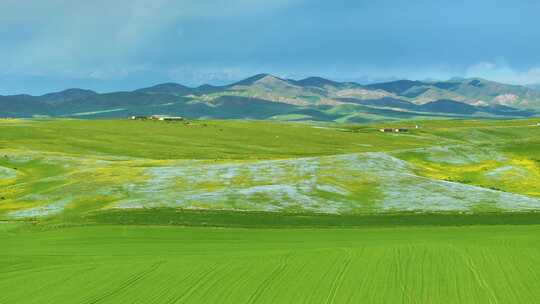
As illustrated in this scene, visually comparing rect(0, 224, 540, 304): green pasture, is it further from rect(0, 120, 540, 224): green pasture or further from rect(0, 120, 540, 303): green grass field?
rect(0, 120, 540, 224): green pasture

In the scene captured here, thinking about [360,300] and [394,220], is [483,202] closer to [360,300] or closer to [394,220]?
[394,220]

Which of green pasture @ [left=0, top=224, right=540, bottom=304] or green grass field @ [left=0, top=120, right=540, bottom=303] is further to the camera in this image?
green grass field @ [left=0, top=120, right=540, bottom=303]

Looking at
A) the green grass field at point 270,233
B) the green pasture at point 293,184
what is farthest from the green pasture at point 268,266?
the green pasture at point 293,184

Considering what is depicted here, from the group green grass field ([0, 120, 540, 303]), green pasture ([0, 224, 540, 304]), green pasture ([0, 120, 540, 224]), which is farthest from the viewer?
green pasture ([0, 120, 540, 224])

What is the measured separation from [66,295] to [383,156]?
96.8 meters

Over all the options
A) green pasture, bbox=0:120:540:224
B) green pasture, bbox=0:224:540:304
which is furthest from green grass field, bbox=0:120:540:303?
green pasture, bbox=0:120:540:224

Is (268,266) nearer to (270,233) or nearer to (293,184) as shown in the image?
(270,233)

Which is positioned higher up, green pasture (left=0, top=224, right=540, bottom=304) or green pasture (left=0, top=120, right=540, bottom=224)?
green pasture (left=0, top=224, right=540, bottom=304)

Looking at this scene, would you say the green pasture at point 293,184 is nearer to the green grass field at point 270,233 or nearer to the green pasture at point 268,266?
the green grass field at point 270,233

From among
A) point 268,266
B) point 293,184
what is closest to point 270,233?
point 268,266

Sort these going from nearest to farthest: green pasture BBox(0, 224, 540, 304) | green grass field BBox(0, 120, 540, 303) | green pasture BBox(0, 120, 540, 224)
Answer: green pasture BBox(0, 224, 540, 304) < green grass field BBox(0, 120, 540, 303) < green pasture BBox(0, 120, 540, 224)

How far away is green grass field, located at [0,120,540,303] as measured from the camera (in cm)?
3325

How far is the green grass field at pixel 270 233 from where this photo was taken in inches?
1309

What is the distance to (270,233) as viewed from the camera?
54.7 metres
